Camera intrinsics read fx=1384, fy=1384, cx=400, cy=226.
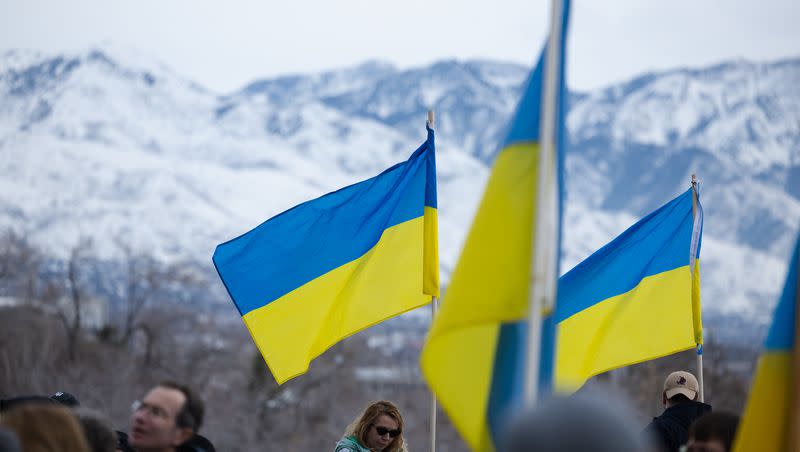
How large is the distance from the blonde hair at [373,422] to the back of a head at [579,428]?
545cm

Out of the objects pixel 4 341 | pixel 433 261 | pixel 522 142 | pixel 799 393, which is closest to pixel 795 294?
pixel 799 393

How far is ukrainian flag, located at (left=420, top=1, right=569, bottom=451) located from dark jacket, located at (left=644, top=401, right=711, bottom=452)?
302cm

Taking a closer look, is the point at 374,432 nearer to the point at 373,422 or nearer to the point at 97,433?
the point at 373,422

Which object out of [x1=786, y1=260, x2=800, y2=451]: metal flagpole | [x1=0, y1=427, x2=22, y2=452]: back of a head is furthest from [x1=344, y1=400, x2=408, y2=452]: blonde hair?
[x1=0, y1=427, x2=22, y2=452]: back of a head

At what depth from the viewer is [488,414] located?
6.13m

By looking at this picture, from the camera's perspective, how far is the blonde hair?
30.9ft

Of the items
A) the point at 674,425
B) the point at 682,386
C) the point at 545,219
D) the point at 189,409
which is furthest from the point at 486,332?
the point at 682,386

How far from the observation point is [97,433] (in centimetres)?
666

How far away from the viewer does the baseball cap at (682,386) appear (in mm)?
9164

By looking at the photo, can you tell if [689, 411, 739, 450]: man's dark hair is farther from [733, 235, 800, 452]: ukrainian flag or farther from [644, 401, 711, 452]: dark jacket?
[644, 401, 711, 452]: dark jacket

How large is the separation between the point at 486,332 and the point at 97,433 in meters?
1.97

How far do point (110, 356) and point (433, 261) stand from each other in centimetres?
6572

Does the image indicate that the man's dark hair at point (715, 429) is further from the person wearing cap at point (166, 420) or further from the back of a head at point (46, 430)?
the back of a head at point (46, 430)

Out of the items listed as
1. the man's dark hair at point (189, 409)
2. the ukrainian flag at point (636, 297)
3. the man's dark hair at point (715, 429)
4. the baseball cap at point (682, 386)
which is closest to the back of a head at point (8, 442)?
the man's dark hair at point (189, 409)
